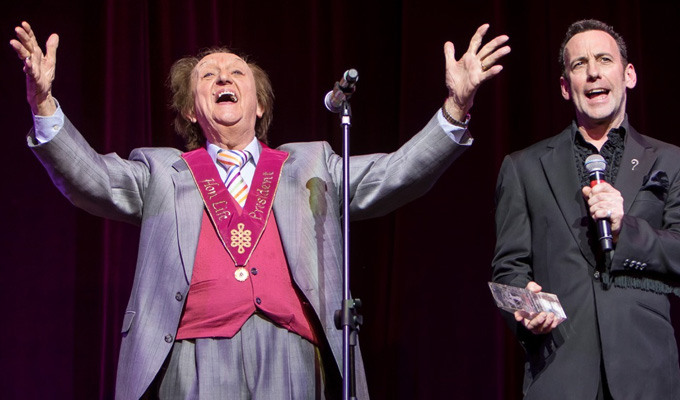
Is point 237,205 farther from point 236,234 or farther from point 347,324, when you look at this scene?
point 347,324

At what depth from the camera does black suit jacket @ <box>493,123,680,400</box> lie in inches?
105

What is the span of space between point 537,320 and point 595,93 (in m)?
0.83

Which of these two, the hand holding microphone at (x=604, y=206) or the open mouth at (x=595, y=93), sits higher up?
the open mouth at (x=595, y=93)

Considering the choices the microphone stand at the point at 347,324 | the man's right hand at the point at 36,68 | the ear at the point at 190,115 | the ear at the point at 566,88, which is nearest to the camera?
the microphone stand at the point at 347,324

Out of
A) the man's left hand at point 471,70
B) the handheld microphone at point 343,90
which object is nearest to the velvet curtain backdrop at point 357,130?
the man's left hand at point 471,70

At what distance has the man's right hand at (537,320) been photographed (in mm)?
2619

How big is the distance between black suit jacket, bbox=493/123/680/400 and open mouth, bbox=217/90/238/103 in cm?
103

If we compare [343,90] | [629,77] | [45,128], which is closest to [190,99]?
[45,128]

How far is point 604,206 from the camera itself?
8.48 feet

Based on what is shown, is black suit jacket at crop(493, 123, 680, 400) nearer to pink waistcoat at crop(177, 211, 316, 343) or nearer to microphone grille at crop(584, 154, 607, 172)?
microphone grille at crop(584, 154, 607, 172)

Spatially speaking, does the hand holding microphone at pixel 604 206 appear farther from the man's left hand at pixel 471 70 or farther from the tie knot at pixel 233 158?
the tie knot at pixel 233 158

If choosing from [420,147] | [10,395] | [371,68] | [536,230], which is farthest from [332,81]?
[10,395]

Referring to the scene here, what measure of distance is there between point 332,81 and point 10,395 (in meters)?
1.90

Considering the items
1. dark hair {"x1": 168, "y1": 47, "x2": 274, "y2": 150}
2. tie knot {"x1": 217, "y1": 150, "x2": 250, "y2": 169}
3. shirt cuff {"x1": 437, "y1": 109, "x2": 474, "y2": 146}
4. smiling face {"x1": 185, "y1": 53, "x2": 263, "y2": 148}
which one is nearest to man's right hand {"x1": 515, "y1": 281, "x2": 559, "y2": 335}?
shirt cuff {"x1": 437, "y1": 109, "x2": 474, "y2": 146}
